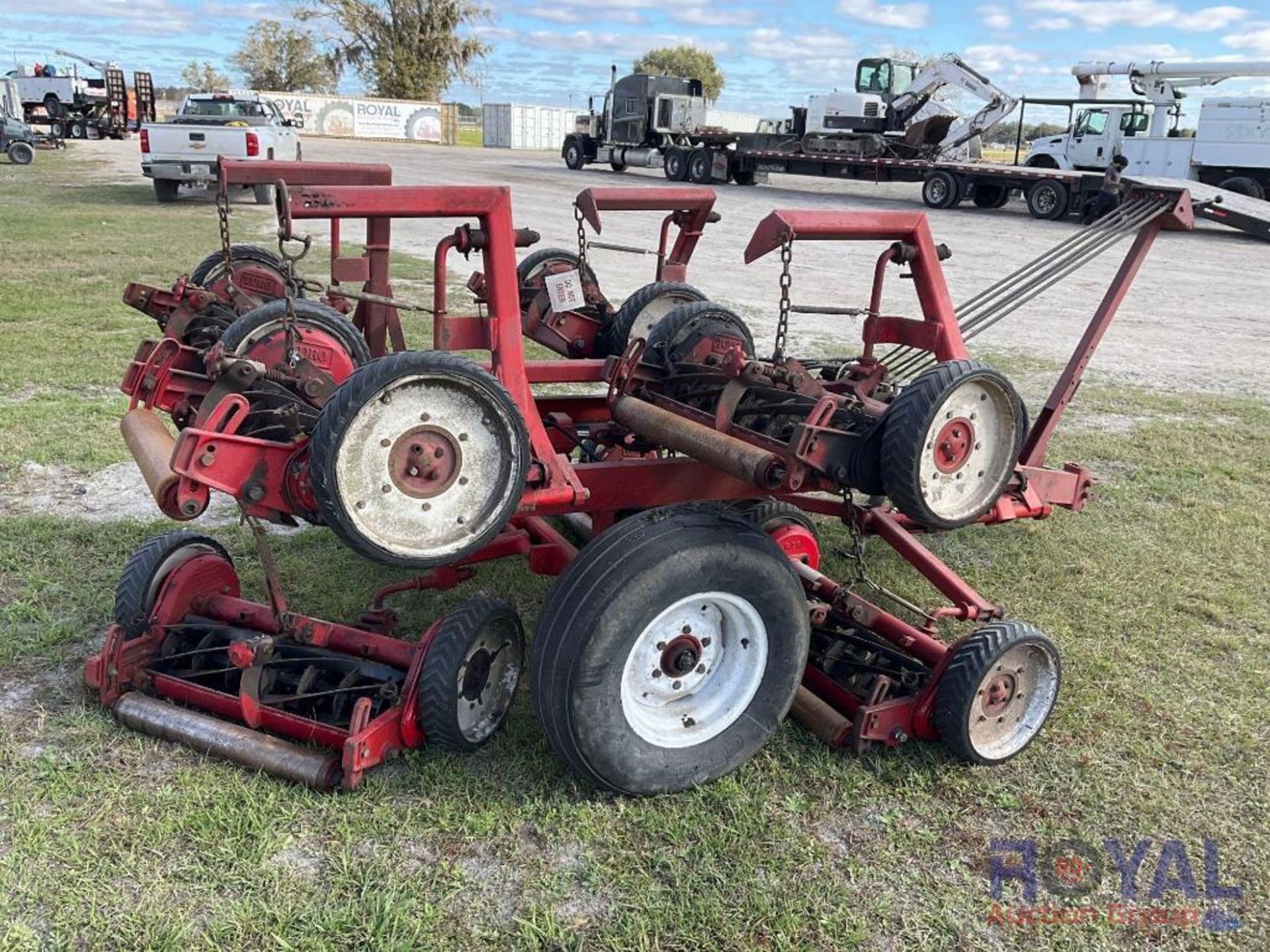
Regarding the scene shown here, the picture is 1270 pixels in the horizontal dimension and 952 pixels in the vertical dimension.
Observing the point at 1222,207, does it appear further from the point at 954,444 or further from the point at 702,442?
the point at 702,442

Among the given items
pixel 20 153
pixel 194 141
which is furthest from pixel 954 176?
pixel 20 153

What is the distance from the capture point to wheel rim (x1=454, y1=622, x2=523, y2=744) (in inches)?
121

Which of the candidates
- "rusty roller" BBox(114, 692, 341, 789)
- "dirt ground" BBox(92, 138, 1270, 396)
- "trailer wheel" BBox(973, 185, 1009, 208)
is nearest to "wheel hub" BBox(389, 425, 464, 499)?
"rusty roller" BBox(114, 692, 341, 789)

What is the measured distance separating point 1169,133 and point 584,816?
26043 millimetres

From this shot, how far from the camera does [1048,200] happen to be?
2159 centimetres

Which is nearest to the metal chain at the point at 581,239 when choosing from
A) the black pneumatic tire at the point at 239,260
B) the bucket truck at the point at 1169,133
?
the black pneumatic tire at the point at 239,260

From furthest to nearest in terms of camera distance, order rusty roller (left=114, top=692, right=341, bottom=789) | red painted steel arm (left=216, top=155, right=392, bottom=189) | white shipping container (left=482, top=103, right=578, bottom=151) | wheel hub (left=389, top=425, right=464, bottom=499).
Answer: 1. white shipping container (left=482, top=103, right=578, bottom=151)
2. red painted steel arm (left=216, top=155, right=392, bottom=189)
3. rusty roller (left=114, top=692, right=341, bottom=789)
4. wheel hub (left=389, top=425, right=464, bottom=499)

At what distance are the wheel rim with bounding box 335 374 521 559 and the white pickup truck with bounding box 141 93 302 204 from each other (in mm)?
15669

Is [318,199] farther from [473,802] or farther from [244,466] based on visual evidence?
[473,802]

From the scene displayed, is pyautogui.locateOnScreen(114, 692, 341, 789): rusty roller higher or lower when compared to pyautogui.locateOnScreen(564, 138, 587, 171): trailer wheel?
lower

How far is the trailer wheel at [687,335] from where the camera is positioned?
4.10 m

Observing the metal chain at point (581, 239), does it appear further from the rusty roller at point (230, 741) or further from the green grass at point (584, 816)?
the rusty roller at point (230, 741)

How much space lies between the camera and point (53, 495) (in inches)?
201

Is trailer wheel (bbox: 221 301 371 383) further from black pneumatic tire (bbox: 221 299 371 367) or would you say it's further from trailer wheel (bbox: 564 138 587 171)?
trailer wheel (bbox: 564 138 587 171)
